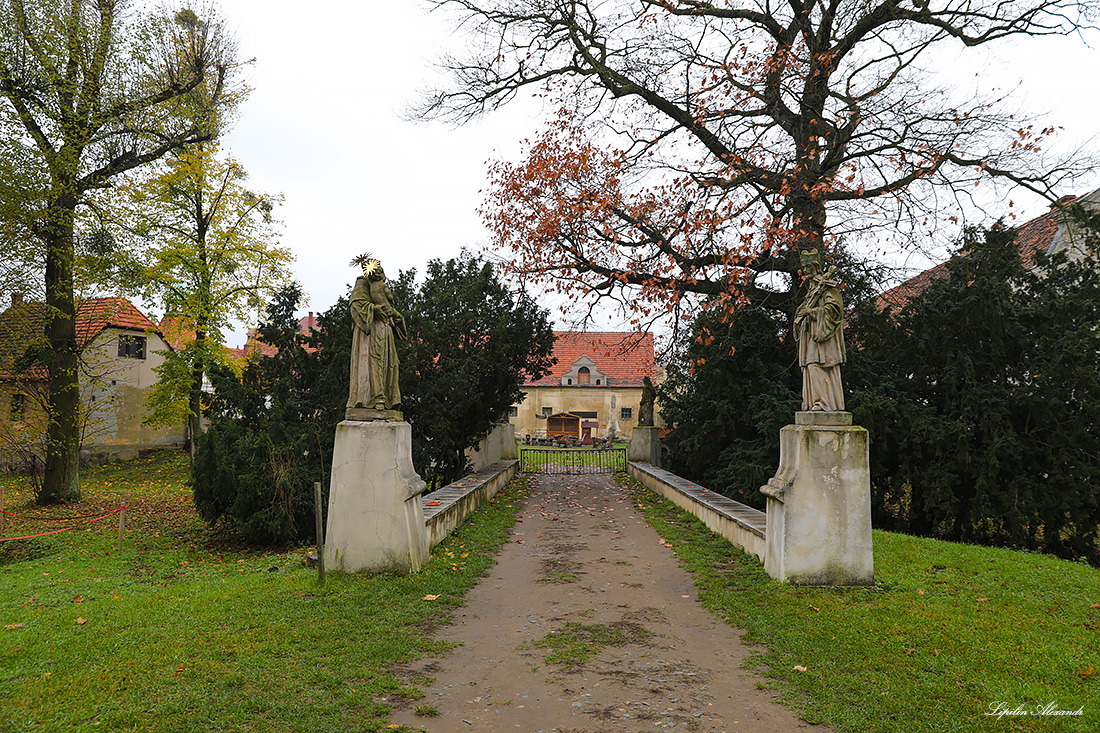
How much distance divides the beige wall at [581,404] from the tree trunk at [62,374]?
29.9 m

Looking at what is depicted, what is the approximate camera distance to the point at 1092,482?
11461 millimetres

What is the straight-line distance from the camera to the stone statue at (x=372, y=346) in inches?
314

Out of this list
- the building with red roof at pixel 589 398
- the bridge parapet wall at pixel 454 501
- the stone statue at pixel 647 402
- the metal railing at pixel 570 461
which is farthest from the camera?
A: the building with red roof at pixel 589 398

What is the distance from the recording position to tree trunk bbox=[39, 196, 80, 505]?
1664 cm

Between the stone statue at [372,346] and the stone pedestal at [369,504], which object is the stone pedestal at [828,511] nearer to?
the stone pedestal at [369,504]

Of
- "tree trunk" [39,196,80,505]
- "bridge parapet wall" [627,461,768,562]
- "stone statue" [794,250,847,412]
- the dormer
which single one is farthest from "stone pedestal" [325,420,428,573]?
the dormer

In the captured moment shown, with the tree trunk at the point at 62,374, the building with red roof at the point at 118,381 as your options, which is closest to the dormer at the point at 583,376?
the building with red roof at the point at 118,381

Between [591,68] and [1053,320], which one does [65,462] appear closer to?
[591,68]

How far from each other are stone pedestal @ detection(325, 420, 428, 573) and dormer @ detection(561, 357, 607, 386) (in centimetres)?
3806

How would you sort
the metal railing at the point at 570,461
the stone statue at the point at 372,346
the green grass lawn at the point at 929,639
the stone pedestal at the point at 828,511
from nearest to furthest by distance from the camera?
the green grass lawn at the point at 929,639 → the stone pedestal at the point at 828,511 → the stone statue at the point at 372,346 → the metal railing at the point at 570,461

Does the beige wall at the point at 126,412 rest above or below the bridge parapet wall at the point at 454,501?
above

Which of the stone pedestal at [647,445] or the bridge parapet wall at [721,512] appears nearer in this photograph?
the bridge parapet wall at [721,512]

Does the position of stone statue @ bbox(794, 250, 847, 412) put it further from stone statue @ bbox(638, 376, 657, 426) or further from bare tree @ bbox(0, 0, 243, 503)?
bare tree @ bbox(0, 0, 243, 503)

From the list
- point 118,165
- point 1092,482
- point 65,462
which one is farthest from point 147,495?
point 1092,482
